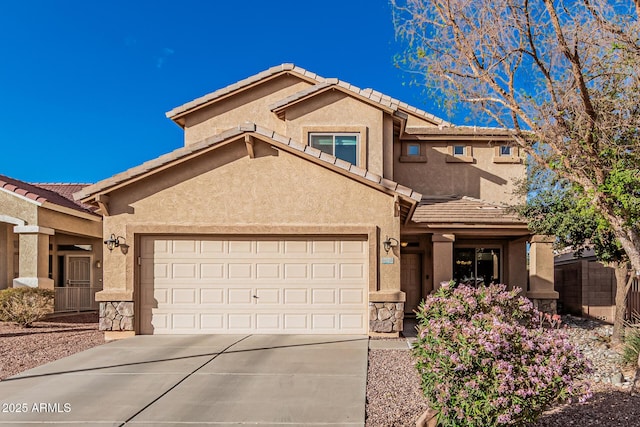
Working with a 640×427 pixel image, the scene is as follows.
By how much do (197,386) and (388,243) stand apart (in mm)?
5841

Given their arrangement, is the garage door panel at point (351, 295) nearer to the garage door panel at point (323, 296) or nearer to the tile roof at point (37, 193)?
the garage door panel at point (323, 296)

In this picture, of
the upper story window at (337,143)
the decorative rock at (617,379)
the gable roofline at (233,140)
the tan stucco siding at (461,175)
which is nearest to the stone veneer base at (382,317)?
the gable roofline at (233,140)

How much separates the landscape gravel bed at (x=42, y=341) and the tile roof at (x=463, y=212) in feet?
30.1

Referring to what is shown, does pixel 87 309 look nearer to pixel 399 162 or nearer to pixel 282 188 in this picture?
Answer: pixel 282 188

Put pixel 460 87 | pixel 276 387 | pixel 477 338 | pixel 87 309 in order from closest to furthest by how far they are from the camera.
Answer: pixel 477 338
pixel 276 387
pixel 460 87
pixel 87 309

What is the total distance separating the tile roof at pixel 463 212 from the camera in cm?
1439

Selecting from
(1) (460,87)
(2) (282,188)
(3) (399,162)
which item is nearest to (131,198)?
(2) (282,188)

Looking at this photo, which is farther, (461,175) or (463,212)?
→ (461,175)

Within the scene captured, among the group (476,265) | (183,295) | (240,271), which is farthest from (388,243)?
(476,265)

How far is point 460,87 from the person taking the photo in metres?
10.7

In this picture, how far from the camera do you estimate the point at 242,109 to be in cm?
1728

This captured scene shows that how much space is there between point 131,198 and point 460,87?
26.3 feet

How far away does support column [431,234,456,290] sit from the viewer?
14.5 metres

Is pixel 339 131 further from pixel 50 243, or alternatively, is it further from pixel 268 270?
pixel 50 243
